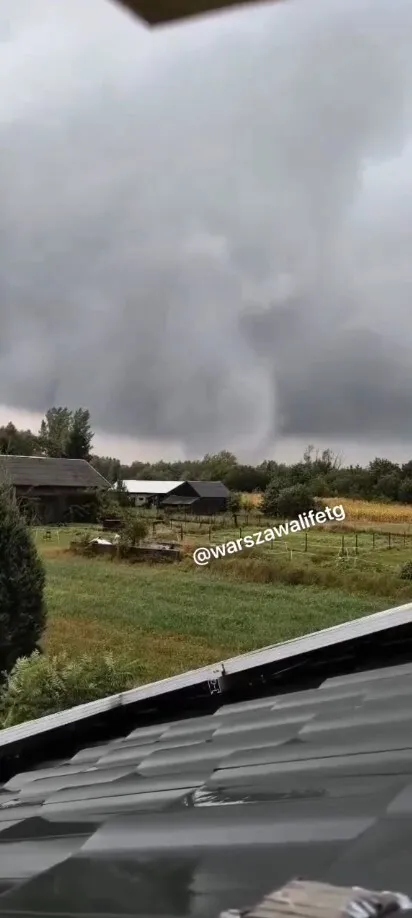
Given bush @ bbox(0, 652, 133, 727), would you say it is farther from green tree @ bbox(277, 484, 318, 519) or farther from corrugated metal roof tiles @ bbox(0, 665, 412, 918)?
corrugated metal roof tiles @ bbox(0, 665, 412, 918)

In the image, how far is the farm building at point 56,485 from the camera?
4.38 meters

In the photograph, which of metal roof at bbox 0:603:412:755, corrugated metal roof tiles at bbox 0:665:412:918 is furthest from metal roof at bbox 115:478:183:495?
corrugated metal roof tiles at bbox 0:665:412:918

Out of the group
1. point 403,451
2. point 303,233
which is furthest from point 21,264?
point 403,451

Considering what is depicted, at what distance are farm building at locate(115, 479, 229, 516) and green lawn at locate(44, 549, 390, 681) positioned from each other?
15.3 inches

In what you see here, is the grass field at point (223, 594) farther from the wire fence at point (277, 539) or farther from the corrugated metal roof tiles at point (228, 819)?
the corrugated metal roof tiles at point (228, 819)

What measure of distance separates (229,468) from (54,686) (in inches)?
78.2

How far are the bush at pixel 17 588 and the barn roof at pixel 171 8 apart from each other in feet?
10.2

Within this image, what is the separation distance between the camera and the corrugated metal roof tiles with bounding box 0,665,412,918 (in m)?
0.43

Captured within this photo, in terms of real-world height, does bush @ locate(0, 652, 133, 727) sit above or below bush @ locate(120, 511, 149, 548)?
below

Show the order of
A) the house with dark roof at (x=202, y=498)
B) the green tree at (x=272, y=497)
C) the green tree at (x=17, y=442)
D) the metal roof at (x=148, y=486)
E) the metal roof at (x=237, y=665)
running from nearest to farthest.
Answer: the metal roof at (x=237, y=665), the green tree at (x=272, y=497), the house with dark roof at (x=202, y=498), the metal roof at (x=148, y=486), the green tree at (x=17, y=442)

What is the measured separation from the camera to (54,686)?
9.16 feet

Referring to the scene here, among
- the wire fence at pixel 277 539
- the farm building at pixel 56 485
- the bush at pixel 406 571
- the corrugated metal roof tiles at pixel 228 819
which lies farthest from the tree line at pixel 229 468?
the corrugated metal roof tiles at pixel 228 819

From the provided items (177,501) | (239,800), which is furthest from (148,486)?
(239,800)

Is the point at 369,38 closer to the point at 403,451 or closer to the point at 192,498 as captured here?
the point at 403,451
